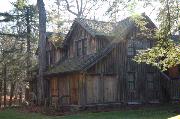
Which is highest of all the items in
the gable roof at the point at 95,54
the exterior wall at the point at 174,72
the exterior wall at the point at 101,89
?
the gable roof at the point at 95,54

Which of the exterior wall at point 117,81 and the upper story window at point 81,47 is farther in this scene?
the upper story window at point 81,47

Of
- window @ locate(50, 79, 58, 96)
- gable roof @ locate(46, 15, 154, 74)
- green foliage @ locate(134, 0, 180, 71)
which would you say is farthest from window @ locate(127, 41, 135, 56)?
green foliage @ locate(134, 0, 180, 71)

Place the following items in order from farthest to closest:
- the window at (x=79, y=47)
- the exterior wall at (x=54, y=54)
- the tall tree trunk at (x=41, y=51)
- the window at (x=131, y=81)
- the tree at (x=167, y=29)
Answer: the exterior wall at (x=54, y=54) → the tall tree trunk at (x=41, y=51) → the window at (x=79, y=47) → the window at (x=131, y=81) → the tree at (x=167, y=29)

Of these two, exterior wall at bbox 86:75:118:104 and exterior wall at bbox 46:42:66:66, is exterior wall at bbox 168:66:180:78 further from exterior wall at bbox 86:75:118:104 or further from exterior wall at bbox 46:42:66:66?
exterior wall at bbox 46:42:66:66

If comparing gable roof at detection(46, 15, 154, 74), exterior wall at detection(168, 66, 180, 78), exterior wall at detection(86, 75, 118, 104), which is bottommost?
exterior wall at detection(86, 75, 118, 104)

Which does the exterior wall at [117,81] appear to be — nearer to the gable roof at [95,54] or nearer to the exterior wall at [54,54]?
the gable roof at [95,54]

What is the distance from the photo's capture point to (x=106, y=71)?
3136 centimetres

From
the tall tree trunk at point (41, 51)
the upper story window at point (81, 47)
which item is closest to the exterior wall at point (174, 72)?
the upper story window at point (81, 47)

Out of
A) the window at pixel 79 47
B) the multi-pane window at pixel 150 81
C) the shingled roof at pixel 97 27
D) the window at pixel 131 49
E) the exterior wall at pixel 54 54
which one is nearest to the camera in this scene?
the shingled roof at pixel 97 27

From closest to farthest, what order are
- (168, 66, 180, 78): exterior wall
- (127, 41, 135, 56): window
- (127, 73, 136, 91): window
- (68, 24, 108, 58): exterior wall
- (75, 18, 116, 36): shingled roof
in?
(68, 24, 108, 58): exterior wall, (75, 18, 116, 36): shingled roof, (127, 73, 136, 91): window, (127, 41, 135, 56): window, (168, 66, 180, 78): exterior wall

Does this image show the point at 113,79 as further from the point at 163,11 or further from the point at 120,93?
the point at 163,11

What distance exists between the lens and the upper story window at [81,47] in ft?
112

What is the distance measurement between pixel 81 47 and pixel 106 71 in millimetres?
4464

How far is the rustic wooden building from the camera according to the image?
3072 centimetres
